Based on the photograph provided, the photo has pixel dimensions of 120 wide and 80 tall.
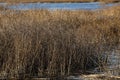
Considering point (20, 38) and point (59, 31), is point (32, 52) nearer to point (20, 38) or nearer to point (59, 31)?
point (20, 38)

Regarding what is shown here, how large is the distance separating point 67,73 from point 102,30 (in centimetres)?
459

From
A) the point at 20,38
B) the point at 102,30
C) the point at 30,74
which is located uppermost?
the point at 102,30

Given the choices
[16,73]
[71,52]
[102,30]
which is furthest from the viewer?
[102,30]

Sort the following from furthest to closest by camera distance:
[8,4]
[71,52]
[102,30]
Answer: [102,30] → [8,4] → [71,52]

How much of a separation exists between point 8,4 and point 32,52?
3221 mm

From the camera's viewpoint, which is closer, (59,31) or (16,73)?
(16,73)

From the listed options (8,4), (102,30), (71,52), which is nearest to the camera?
(71,52)

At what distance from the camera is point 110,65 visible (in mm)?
8984

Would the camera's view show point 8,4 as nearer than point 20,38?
No

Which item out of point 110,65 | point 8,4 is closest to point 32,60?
point 110,65

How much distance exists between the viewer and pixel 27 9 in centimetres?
1172

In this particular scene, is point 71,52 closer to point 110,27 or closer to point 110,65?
point 110,65

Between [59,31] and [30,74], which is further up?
[59,31]

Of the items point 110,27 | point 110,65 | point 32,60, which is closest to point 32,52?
point 32,60
